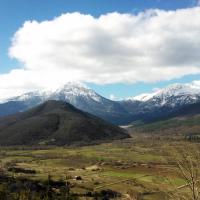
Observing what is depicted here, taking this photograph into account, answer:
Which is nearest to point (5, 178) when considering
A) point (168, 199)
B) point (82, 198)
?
point (82, 198)

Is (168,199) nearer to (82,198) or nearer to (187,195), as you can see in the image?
(187,195)

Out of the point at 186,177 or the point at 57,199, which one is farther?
the point at 57,199

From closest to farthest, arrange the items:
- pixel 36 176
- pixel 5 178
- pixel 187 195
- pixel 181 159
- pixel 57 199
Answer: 1. pixel 181 159
2. pixel 187 195
3. pixel 57 199
4. pixel 5 178
5. pixel 36 176

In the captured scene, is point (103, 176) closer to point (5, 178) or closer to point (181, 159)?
point (5, 178)

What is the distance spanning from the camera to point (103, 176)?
543 feet

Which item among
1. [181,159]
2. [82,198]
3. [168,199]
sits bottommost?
[82,198]

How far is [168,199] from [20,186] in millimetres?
113484

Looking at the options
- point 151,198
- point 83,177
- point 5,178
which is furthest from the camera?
point 83,177

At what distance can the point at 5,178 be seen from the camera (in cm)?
13762

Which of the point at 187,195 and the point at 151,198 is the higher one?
the point at 187,195

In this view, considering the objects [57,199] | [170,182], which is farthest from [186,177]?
[57,199]

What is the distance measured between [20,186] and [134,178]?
50248 mm

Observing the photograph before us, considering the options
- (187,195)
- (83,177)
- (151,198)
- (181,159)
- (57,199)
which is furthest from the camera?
(83,177)

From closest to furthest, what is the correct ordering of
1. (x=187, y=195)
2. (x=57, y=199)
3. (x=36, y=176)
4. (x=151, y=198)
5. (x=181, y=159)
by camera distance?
1. (x=181, y=159)
2. (x=187, y=195)
3. (x=57, y=199)
4. (x=151, y=198)
5. (x=36, y=176)
